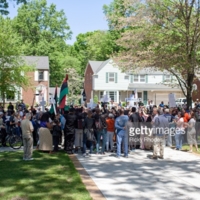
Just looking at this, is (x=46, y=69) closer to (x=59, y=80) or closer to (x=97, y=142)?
(x=59, y=80)

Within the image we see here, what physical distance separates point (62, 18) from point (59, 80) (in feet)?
39.7

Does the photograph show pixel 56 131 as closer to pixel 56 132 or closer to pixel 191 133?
pixel 56 132

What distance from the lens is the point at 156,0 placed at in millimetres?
21047

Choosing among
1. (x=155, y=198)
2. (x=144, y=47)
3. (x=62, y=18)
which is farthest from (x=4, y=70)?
(x=62, y=18)

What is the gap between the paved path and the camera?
316 inches

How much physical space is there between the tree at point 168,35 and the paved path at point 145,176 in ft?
26.7

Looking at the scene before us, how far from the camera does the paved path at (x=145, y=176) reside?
803 cm

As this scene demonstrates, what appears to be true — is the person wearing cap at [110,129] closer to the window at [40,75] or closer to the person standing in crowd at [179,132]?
the person standing in crowd at [179,132]

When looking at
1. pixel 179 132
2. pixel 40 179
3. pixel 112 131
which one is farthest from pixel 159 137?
pixel 40 179

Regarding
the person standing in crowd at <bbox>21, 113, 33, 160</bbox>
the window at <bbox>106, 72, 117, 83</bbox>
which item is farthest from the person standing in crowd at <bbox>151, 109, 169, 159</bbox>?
the window at <bbox>106, 72, 117, 83</bbox>

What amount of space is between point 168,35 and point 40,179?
14592mm

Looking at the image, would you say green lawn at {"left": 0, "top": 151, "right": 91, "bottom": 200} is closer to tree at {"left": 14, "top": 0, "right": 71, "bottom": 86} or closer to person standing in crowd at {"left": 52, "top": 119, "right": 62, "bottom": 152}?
person standing in crowd at {"left": 52, "top": 119, "right": 62, "bottom": 152}

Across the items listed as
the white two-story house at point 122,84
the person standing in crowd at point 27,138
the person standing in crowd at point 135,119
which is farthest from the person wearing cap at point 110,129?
the white two-story house at point 122,84

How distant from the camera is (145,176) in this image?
9.88 metres
